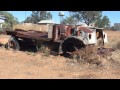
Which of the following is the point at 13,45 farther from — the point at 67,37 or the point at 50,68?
the point at 50,68

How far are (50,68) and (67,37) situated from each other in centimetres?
330

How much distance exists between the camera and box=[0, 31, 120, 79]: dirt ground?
9.27 meters

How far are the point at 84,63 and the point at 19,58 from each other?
3.02 meters

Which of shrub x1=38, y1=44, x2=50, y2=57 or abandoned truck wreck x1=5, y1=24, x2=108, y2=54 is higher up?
abandoned truck wreck x1=5, y1=24, x2=108, y2=54

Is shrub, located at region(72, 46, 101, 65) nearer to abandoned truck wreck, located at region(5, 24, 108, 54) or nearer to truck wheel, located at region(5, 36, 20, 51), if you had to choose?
abandoned truck wreck, located at region(5, 24, 108, 54)

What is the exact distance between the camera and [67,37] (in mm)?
13695

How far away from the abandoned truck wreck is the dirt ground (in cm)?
74

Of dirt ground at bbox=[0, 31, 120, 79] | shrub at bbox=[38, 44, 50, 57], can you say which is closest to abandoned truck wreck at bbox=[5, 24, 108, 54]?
shrub at bbox=[38, 44, 50, 57]

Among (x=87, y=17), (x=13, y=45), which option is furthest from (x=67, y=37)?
(x=87, y=17)
